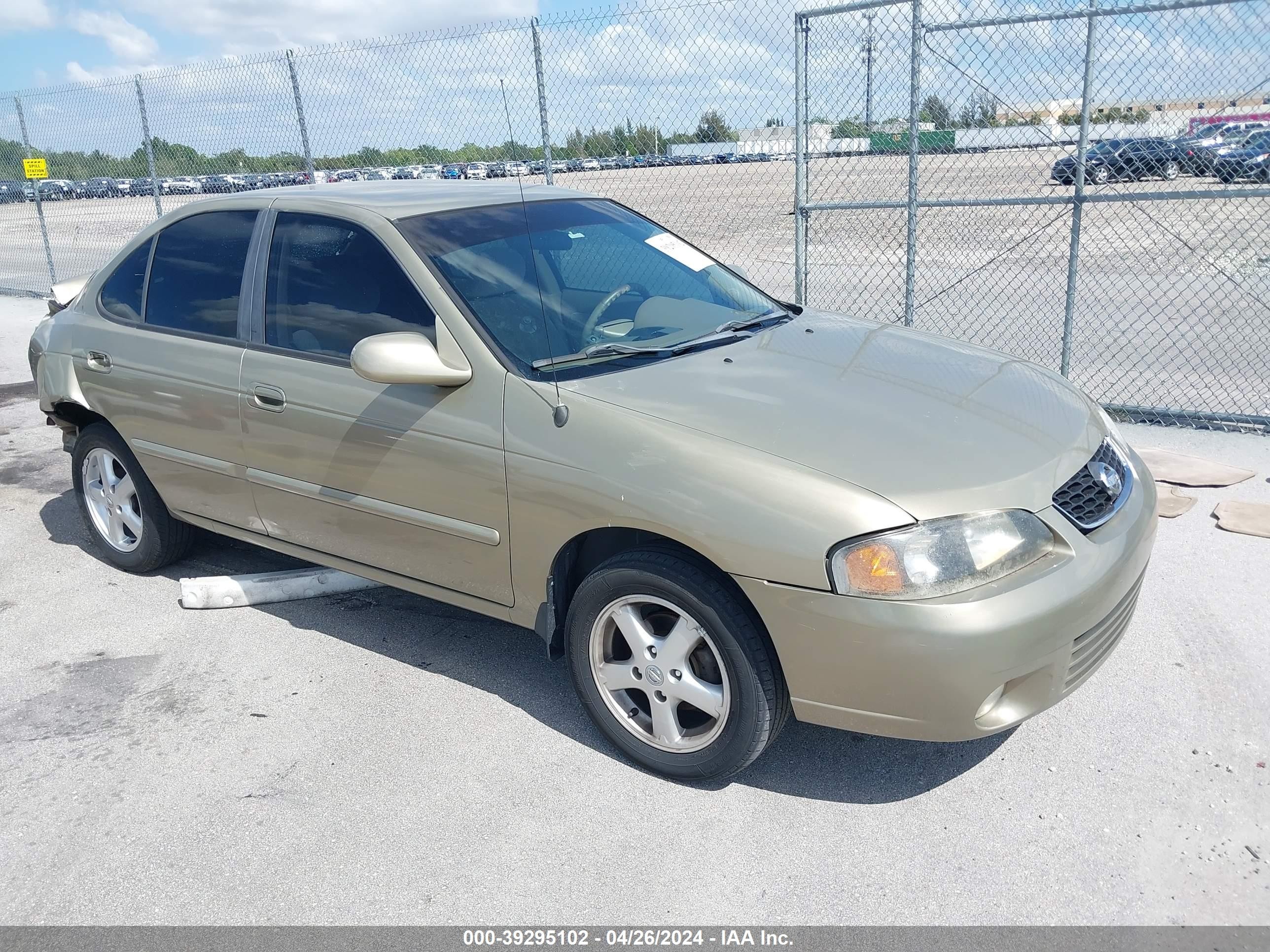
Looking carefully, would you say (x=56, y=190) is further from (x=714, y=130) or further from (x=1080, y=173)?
(x=1080, y=173)

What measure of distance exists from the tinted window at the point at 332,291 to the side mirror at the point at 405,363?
212mm

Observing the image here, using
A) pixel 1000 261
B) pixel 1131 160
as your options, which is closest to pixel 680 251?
pixel 1131 160

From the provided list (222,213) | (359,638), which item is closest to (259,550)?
(359,638)

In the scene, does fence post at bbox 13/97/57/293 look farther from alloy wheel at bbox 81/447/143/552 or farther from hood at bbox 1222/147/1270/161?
hood at bbox 1222/147/1270/161

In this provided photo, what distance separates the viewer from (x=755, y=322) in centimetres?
409

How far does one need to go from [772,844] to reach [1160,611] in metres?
2.17

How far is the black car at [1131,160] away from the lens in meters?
6.47

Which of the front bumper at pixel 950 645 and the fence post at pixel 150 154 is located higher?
the fence post at pixel 150 154

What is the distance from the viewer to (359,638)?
14.1ft

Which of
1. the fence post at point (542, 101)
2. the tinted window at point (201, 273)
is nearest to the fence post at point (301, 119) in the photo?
the fence post at point (542, 101)

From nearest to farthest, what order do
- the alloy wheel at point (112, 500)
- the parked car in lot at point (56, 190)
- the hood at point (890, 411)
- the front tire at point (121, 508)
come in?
1. the hood at point (890, 411)
2. the front tire at point (121, 508)
3. the alloy wheel at point (112, 500)
4. the parked car in lot at point (56, 190)

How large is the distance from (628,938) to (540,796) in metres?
0.68

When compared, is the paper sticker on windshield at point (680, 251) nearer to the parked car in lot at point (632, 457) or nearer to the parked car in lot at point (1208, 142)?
the parked car in lot at point (632, 457)

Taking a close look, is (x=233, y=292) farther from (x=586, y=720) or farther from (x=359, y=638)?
(x=586, y=720)
